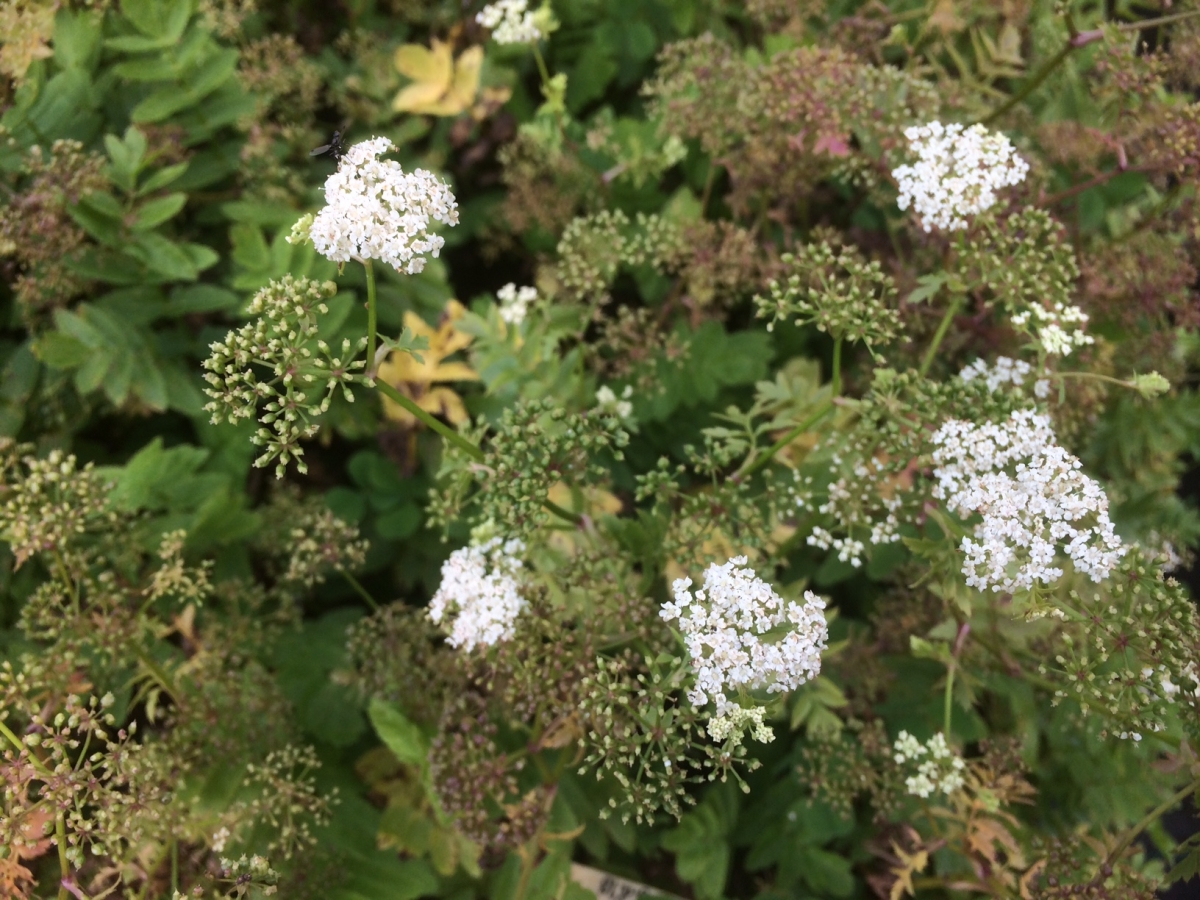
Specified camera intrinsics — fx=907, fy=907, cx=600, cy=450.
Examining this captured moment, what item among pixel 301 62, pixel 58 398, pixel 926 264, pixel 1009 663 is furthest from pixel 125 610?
pixel 926 264

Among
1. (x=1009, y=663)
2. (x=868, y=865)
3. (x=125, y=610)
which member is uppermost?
(x=125, y=610)

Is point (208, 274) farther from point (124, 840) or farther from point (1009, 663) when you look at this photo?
point (1009, 663)

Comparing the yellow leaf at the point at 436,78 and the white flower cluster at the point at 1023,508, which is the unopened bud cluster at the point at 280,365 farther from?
the yellow leaf at the point at 436,78

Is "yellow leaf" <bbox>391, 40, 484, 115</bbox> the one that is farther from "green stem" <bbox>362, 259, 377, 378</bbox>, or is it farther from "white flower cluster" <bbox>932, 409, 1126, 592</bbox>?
"white flower cluster" <bbox>932, 409, 1126, 592</bbox>

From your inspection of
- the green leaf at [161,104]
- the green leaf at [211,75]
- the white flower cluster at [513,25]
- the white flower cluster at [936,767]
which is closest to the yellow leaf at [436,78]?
the white flower cluster at [513,25]

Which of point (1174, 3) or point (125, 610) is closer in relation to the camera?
point (125, 610)

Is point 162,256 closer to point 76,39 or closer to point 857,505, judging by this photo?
point 76,39
